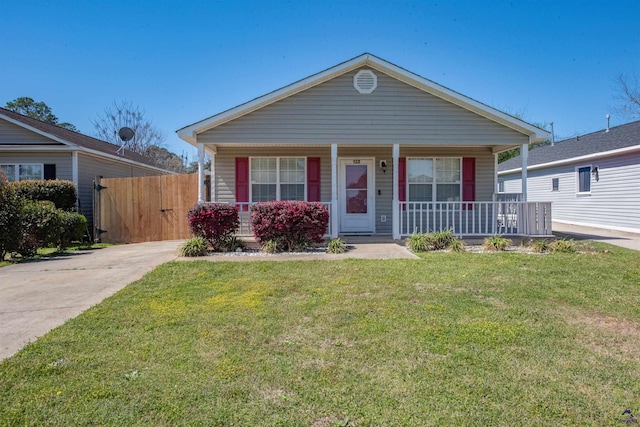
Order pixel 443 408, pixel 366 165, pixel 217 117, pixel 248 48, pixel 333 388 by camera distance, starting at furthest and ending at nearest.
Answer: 1. pixel 248 48
2. pixel 366 165
3. pixel 217 117
4. pixel 333 388
5. pixel 443 408

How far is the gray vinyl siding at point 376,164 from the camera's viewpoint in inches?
429

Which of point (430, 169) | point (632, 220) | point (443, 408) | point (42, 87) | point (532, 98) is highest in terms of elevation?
point (532, 98)

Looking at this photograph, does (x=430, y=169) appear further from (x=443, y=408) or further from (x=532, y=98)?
(x=532, y=98)

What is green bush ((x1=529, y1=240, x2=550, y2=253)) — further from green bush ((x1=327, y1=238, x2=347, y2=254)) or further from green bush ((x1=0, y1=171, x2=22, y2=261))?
green bush ((x1=0, y1=171, x2=22, y2=261))

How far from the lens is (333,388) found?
2.66 metres

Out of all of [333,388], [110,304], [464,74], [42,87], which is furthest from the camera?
[42,87]

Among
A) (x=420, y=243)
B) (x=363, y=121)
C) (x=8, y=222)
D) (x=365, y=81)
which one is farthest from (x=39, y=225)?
(x=420, y=243)

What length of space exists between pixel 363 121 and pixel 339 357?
7.47 m

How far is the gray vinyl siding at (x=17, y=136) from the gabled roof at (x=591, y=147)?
63.9ft

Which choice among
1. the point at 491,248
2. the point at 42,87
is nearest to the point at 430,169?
the point at 491,248

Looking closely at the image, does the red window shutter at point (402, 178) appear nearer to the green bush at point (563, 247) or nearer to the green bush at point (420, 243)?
the green bush at point (420, 243)

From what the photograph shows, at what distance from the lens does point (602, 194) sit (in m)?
14.6

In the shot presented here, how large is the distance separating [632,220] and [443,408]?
14.7m

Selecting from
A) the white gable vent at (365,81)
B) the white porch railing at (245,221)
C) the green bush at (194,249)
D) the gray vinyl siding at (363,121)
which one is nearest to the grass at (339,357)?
the green bush at (194,249)
